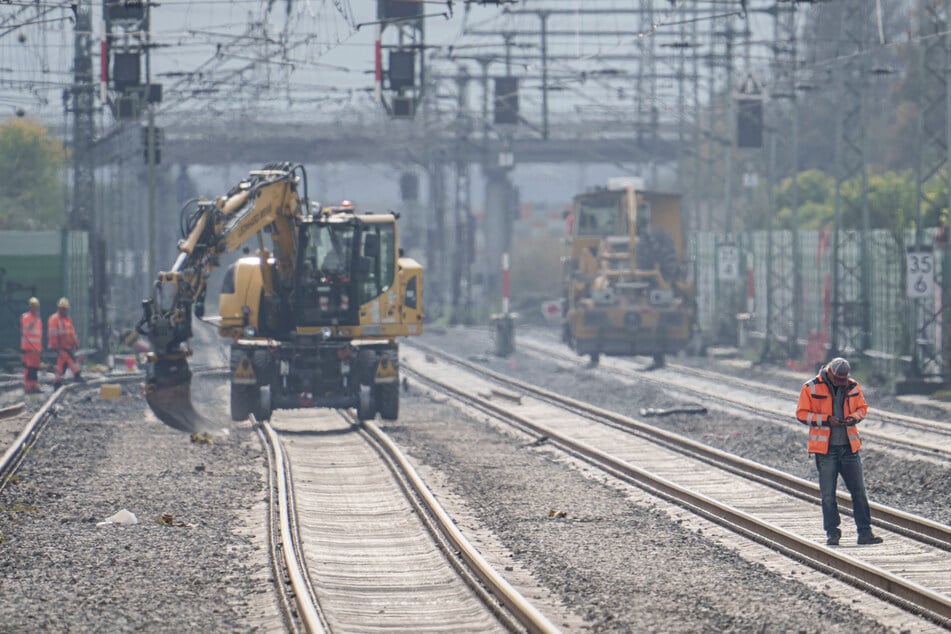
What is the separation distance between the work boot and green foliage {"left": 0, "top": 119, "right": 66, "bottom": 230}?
42961mm

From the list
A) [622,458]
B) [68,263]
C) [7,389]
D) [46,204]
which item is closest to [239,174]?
[46,204]

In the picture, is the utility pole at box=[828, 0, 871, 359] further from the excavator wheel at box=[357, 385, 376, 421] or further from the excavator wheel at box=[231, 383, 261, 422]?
the excavator wheel at box=[231, 383, 261, 422]

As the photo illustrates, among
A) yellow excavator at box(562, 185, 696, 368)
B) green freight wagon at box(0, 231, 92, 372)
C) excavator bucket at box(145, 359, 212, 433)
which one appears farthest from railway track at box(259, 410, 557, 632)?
green freight wagon at box(0, 231, 92, 372)

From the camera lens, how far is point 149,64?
2686 centimetres

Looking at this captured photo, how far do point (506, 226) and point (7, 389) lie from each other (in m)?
24.5

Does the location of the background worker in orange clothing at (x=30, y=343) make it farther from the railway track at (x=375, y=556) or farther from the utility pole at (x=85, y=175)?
the railway track at (x=375, y=556)

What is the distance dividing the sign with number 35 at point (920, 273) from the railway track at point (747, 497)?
609 centimetres

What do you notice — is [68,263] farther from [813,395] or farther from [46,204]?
[813,395]

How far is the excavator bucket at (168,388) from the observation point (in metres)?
20.1

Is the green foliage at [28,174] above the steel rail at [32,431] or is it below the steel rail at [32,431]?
above

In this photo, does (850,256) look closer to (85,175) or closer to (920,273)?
(920,273)

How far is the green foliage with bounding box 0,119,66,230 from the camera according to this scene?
52.4 meters

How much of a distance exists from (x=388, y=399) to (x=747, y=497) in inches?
339

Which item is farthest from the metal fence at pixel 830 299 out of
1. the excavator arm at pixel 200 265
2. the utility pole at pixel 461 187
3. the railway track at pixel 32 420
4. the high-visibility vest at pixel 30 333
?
the high-visibility vest at pixel 30 333
